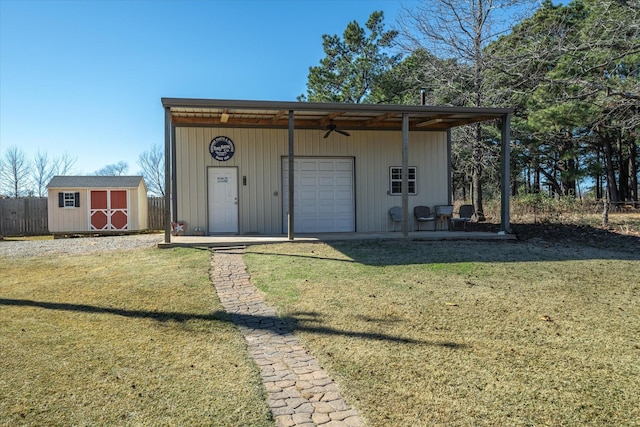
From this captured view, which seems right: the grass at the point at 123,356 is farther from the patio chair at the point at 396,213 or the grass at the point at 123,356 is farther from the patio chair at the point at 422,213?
the patio chair at the point at 422,213

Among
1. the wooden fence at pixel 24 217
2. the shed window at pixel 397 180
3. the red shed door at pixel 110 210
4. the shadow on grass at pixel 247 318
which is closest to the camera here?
the shadow on grass at pixel 247 318

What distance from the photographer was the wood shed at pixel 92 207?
17.8 meters

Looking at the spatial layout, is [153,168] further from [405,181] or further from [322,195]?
[405,181]

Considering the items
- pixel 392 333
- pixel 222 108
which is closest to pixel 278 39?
pixel 222 108

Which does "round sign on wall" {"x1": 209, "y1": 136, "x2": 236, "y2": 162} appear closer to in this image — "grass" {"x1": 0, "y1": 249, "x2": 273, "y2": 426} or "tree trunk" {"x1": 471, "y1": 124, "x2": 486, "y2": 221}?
"grass" {"x1": 0, "y1": 249, "x2": 273, "y2": 426}

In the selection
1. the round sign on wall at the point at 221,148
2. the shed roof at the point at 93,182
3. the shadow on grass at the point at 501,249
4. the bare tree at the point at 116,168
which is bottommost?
the shadow on grass at the point at 501,249

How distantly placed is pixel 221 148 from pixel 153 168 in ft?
86.8

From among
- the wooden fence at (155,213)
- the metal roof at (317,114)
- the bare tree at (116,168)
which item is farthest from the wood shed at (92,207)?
the bare tree at (116,168)

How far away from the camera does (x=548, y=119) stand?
49.1 ft

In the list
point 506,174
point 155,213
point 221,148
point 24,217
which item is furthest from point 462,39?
point 24,217

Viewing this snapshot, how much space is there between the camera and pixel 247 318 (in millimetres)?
4820

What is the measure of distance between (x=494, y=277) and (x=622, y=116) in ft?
40.2

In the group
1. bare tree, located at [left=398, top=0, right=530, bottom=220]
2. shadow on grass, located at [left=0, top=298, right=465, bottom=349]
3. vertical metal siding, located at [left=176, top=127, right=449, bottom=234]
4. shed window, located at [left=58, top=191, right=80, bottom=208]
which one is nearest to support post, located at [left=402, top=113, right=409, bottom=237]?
vertical metal siding, located at [left=176, top=127, right=449, bottom=234]

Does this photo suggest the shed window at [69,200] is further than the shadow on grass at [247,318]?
Yes
